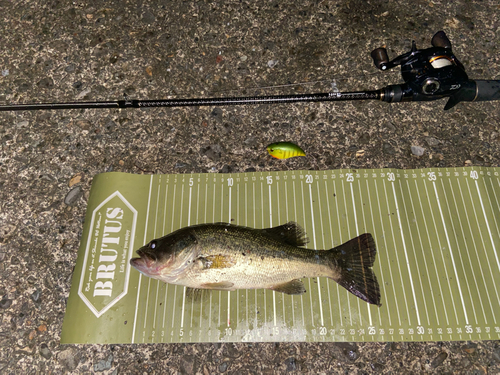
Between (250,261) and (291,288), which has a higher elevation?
(250,261)

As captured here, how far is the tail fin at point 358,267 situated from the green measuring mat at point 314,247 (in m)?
0.09

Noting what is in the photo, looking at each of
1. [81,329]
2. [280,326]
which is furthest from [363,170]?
[81,329]

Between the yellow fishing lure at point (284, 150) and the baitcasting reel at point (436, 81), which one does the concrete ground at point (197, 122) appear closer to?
the yellow fishing lure at point (284, 150)

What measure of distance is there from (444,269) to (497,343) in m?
0.76

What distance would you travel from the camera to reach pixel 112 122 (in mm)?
3596

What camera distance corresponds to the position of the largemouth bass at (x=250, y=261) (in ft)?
8.75

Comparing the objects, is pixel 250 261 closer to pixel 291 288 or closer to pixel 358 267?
pixel 291 288

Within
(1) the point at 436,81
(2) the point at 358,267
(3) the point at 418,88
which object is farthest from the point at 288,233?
(1) the point at 436,81

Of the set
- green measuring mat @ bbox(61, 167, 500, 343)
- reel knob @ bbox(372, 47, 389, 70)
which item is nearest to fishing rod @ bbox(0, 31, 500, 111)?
reel knob @ bbox(372, 47, 389, 70)

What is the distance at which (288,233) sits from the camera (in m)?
3.00

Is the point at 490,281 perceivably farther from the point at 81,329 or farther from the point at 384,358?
the point at 81,329

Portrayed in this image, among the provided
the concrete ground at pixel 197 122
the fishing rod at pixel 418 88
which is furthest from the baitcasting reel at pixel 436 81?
the concrete ground at pixel 197 122

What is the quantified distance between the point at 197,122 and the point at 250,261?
5.85 ft

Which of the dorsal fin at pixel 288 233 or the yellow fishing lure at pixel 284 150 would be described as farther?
the yellow fishing lure at pixel 284 150
